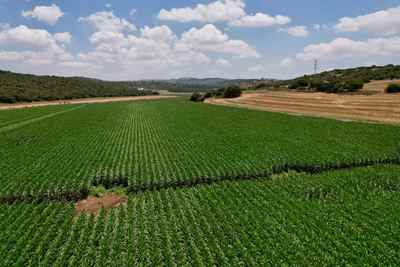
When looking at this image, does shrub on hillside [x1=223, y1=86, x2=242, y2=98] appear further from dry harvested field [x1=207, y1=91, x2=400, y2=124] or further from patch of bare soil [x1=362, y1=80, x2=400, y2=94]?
patch of bare soil [x1=362, y1=80, x2=400, y2=94]

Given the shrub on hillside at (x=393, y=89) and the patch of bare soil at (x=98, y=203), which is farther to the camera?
the shrub on hillside at (x=393, y=89)

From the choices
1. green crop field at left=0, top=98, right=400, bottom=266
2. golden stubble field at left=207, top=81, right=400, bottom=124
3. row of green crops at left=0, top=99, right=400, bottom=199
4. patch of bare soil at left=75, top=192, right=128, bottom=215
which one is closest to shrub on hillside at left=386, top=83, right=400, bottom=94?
golden stubble field at left=207, top=81, right=400, bottom=124

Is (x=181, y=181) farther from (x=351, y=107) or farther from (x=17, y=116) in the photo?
(x=17, y=116)

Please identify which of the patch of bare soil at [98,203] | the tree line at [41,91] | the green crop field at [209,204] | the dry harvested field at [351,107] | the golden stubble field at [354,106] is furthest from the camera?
the tree line at [41,91]

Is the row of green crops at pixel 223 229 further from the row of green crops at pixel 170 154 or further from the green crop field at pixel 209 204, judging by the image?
the row of green crops at pixel 170 154

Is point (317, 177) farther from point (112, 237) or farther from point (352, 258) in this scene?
point (112, 237)

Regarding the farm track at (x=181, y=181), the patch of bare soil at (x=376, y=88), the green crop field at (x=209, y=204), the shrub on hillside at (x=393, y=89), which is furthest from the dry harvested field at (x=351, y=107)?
the farm track at (x=181, y=181)
